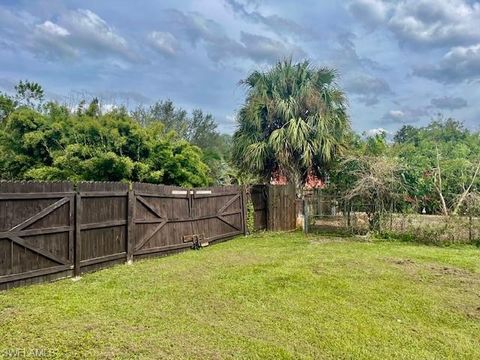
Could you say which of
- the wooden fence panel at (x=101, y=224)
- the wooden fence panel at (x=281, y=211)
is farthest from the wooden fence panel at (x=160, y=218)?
the wooden fence panel at (x=281, y=211)

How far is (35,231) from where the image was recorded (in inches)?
213

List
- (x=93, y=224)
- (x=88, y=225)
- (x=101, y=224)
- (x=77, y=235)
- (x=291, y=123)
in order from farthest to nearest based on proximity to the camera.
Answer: (x=291, y=123), (x=101, y=224), (x=93, y=224), (x=88, y=225), (x=77, y=235)

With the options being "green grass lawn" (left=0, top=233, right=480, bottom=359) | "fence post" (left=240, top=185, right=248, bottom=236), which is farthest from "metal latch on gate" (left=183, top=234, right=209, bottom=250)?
"fence post" (left=240, top=185, right=248, bottom=236)

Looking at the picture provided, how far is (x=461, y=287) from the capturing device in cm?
555

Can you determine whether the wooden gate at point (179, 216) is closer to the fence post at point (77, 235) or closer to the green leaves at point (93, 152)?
the fence post at point (77, 235)

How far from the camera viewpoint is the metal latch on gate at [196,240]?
8.75 m

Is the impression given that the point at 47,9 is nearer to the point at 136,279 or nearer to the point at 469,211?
the point at 136,279

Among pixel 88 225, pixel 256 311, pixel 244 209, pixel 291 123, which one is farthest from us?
pixel 291 123

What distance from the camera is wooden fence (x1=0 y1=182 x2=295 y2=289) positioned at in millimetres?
5199

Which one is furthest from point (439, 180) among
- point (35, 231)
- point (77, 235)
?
point (35, 231)

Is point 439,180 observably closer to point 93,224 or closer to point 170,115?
point 93,224

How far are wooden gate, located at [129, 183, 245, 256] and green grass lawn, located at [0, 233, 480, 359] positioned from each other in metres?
0.66

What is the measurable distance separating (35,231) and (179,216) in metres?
3.52

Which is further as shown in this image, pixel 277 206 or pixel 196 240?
pixel 277 206
